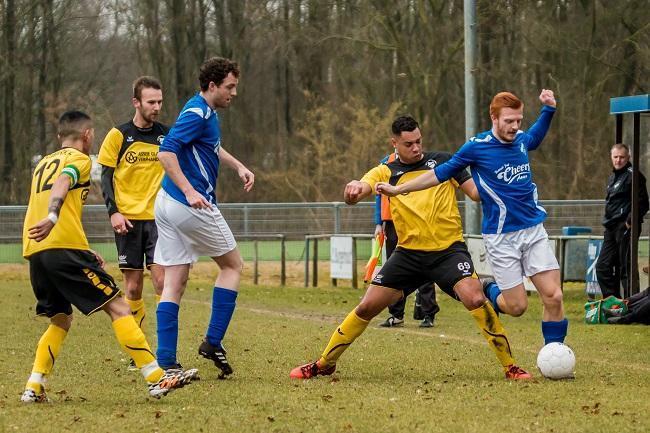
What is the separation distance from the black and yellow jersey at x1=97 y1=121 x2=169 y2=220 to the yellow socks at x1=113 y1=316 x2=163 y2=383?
2.53 metres

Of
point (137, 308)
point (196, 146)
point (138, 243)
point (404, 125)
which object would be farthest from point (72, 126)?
point (137, 308)

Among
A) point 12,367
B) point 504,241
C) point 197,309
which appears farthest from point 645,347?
point 197,309

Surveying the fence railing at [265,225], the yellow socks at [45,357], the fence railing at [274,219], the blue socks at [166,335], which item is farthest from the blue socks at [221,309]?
the fence railing at [274,219]

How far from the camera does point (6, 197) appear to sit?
41312mm

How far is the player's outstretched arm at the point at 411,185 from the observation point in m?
8.73

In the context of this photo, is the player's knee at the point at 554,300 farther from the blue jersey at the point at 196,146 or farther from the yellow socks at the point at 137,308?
the yellow socks at the point at 137,308

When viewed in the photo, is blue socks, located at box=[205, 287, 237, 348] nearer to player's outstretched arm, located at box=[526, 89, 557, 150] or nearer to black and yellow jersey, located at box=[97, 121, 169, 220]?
black and yellow jersey, located at box=[97, 121, 169, 220]

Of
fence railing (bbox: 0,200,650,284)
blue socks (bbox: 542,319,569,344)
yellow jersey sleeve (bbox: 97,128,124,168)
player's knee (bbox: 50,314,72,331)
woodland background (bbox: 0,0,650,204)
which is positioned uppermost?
woodland background (bbox: 0,0,650,204)

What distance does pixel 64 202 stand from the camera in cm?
793

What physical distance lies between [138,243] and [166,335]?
6.23 ft

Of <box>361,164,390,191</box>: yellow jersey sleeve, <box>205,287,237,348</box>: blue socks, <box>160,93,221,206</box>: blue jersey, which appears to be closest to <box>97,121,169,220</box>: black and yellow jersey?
<box>160,93,221,206</box>: blue jersey

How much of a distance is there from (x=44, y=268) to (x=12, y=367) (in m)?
2.55

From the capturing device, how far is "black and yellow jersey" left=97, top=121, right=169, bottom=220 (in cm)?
1009

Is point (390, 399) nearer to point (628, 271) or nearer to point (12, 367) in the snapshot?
point (12, 367)
